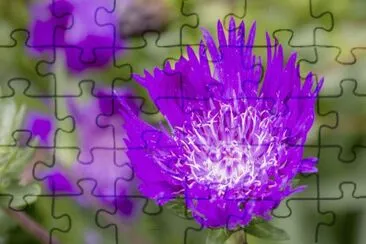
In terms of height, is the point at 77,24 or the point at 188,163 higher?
the point at 77,24

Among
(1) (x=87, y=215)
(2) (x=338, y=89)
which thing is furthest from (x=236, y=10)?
(1) (x=87, y=215)

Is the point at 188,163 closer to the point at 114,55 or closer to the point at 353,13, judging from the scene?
the point at 114,55

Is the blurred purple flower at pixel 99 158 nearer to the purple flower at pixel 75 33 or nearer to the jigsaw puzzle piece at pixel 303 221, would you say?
the purple flower at pixel 75 33

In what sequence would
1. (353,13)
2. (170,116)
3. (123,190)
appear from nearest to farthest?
(170,116)
(123,190)
(353,13)

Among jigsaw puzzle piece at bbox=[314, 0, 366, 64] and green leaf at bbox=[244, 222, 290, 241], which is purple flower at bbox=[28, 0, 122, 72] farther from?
green leaf at bbox=[244, 222, 290, 241]

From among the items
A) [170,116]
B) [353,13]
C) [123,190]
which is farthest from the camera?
[353,13]

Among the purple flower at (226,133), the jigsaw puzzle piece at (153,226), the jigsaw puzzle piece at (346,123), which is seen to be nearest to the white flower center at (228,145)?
the purple flower at (226,133)

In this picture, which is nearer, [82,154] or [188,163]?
[188,163]
